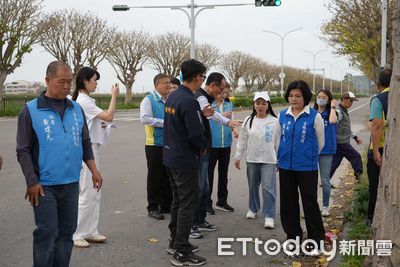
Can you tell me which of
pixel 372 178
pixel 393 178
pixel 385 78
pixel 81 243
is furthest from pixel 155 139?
pixel 393 178

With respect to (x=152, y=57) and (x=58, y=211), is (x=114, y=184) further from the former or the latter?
(x=152, y=57)

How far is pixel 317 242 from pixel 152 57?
1679 inches

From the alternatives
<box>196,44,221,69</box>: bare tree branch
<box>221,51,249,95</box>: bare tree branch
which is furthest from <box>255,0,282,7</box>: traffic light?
<box>221,51,249,95</box>: bare tree branch

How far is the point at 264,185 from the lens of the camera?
5.71 m

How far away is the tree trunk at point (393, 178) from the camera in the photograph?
3410 mm

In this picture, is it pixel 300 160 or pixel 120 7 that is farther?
pixel 120 7

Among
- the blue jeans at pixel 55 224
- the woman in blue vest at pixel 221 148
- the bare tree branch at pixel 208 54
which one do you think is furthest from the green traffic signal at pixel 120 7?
the bare tree branch at pixel 208 54

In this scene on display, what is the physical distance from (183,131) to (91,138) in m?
1.21

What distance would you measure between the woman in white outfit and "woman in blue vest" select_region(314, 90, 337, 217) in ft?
9.48

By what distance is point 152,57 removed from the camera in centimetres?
4588

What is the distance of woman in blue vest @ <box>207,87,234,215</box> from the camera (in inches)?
246

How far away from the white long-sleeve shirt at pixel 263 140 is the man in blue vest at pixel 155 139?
1.16m

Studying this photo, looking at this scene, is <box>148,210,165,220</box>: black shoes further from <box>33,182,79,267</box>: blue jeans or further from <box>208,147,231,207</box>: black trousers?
<box>33,182,79,267</box>: blue jeans

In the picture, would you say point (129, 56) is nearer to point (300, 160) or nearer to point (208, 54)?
point (208, 54)
